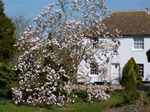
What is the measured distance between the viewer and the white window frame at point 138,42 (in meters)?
27.5

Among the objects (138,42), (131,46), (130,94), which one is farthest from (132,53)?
(130,94)

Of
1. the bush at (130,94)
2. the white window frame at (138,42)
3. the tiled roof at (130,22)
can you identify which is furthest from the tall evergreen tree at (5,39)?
the white window frame at (138,42)

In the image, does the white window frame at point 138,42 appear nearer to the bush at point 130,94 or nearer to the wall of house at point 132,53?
the wall of house at point 132,53

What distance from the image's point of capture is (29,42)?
1293 centimetres

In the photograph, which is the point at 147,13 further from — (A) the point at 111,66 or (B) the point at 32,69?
(B) the point at 32,69

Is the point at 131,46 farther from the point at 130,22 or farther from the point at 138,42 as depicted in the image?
the point at 130,22

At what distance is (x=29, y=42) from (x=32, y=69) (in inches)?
57.4

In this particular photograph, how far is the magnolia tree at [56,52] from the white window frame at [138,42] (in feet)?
43.7

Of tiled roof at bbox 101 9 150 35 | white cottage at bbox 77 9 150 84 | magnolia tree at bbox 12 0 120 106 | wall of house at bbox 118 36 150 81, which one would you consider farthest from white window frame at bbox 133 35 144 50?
magnolia tree at bbox 12 0 120 106

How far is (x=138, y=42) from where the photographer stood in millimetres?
27609

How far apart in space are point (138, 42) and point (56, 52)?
1604cm

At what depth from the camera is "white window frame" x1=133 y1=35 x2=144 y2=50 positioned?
27.5 meters

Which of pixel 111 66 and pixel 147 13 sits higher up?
pixel 147 13

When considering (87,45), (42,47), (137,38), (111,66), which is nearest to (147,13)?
(137,38)
